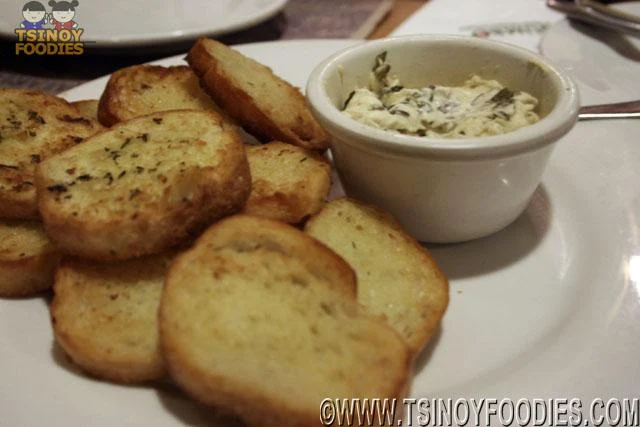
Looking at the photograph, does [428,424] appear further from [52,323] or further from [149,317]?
[52,323]

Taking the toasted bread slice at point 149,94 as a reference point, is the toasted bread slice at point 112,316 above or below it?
below

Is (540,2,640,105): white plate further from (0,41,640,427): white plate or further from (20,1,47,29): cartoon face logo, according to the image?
(20,1,47,29): cartoon face logo

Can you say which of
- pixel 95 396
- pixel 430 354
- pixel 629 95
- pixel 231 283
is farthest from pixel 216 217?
pixel 629 95

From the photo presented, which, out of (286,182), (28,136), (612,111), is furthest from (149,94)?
(612,111)

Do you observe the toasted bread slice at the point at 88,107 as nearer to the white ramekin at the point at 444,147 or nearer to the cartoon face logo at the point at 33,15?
the white ramekin at the point at 444,147

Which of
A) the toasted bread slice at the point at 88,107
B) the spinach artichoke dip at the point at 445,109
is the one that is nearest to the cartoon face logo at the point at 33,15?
the toasted bread slice at the point at 88,107
